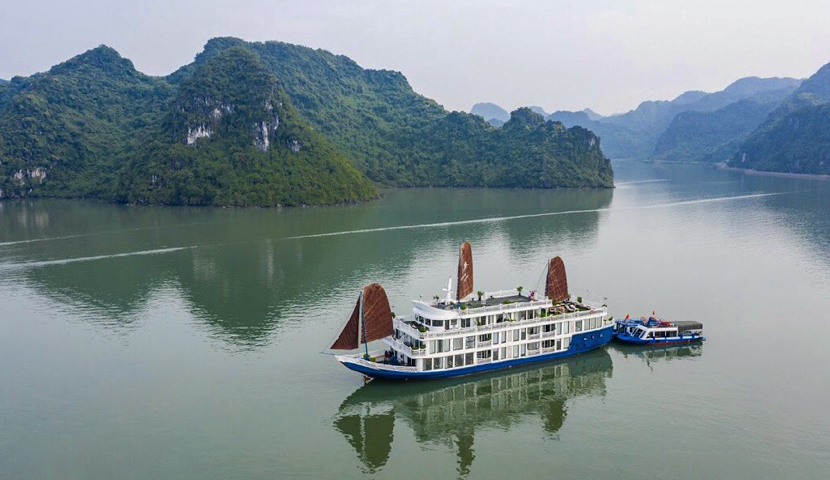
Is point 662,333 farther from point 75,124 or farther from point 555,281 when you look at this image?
point 75,124

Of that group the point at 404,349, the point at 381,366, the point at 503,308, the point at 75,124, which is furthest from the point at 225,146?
the point at 381,366

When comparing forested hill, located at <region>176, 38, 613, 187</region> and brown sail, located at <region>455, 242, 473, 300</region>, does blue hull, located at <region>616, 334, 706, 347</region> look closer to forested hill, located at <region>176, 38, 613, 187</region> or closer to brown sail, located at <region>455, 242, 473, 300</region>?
brown sail, located at <region>455, 242, 473, 300</region>

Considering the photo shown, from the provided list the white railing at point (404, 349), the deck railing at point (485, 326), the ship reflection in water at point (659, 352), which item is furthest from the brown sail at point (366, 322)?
the ship reflection in water at point (659, 352)

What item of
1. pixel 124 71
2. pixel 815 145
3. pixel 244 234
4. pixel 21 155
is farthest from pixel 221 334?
pixel 815 145

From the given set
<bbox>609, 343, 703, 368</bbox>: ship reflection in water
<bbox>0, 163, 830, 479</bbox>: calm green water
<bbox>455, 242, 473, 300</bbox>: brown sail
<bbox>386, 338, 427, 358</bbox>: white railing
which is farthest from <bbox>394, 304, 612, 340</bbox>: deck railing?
<bbox>609, 343, 703, 368</bbox>: ship reflection in water

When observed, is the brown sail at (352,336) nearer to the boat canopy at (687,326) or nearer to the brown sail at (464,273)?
the brown sail at (464,273)
